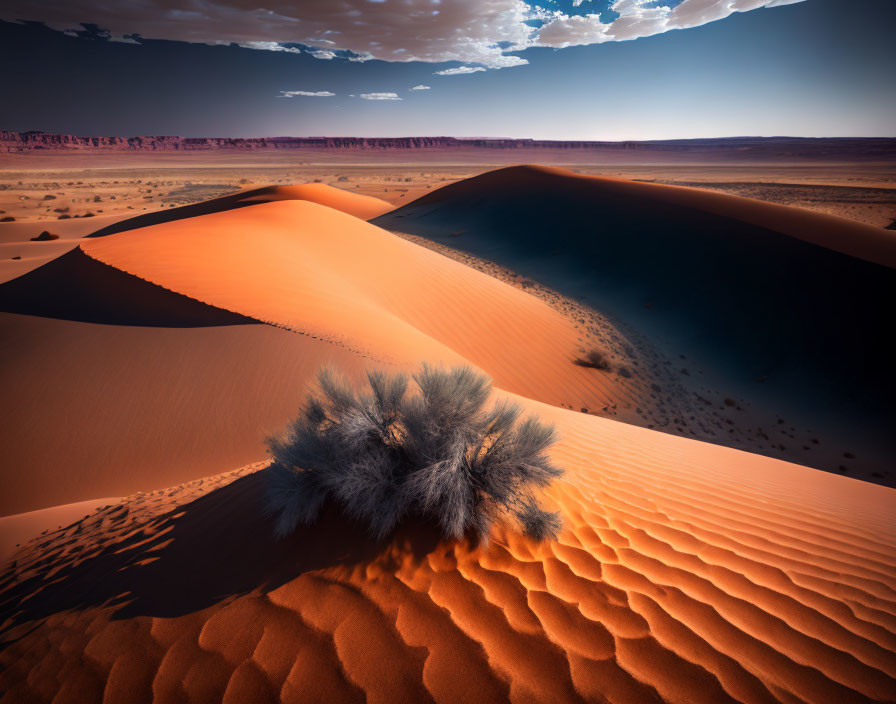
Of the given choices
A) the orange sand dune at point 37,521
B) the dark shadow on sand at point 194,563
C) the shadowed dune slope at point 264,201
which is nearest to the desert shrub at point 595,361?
the dark shadow on sand at point 194,563

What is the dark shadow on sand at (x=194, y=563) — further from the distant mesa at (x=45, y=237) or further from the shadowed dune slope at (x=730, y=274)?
the distant mesa at (x=45, y=237)

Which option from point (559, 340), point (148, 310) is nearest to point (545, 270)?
point (559, 340)

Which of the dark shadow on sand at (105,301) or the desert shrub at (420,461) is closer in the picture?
the desert shrub at (420,461)

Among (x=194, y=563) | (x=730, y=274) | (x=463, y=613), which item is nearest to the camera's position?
(x=463, y=613)

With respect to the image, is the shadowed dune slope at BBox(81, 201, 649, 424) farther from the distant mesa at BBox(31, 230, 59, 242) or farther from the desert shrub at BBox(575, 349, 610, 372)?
the distant mesa at BBox(31, 230, 59, 242)

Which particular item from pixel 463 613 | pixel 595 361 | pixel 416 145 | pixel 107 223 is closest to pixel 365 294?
pixel 595 361

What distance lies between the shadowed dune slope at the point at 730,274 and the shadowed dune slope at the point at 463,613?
11.0 metres

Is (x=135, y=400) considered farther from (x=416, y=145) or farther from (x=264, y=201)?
(x=416, y=145)

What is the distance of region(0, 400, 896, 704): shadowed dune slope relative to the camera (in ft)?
6.33

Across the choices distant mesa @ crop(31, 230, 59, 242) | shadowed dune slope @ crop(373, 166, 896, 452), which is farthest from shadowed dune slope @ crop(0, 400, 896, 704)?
distant mesa @ crop(31, 230, 59, 242)

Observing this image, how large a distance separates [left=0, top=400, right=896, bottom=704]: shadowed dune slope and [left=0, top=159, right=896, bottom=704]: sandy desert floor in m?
0.01

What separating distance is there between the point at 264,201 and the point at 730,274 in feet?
73.7

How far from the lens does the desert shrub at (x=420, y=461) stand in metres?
2.68

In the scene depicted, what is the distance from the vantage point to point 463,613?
7.22 ft
